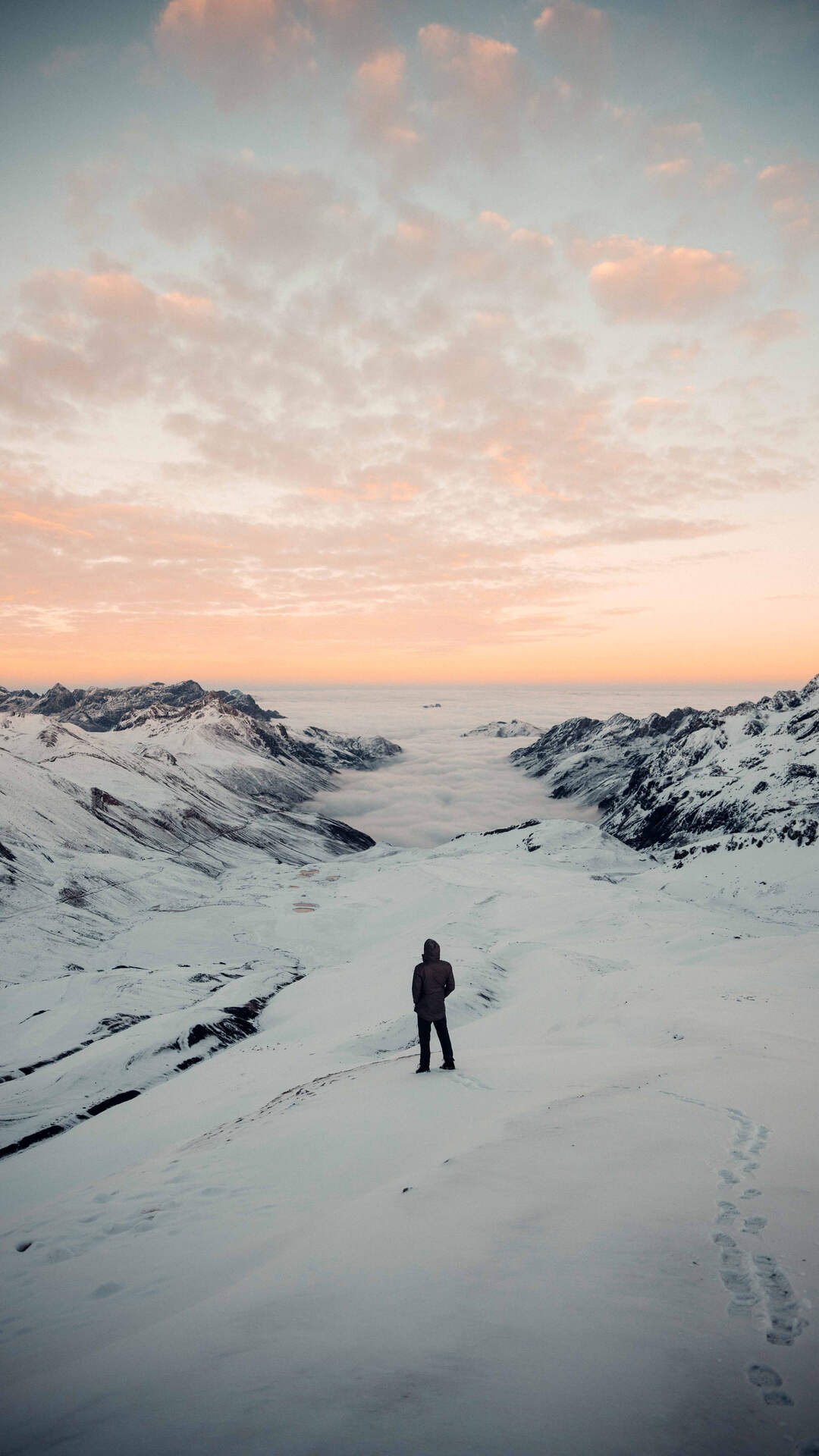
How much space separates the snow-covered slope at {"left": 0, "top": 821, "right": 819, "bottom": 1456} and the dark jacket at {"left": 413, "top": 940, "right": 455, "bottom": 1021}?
1552mm

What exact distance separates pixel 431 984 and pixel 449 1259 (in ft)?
22.7

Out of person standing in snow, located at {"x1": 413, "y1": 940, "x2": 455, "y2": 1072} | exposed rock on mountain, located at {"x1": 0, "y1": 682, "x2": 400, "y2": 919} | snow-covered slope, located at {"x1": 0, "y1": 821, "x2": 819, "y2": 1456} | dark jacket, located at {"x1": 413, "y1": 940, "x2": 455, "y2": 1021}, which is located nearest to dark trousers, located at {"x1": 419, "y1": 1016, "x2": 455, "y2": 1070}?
person standing in snow, located at {"x1": 413, "y1": 940, "x2": 455, "y2": 1072}

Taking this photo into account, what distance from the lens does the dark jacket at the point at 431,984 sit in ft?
43.0

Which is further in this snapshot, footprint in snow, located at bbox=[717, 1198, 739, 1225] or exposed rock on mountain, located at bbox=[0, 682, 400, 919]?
exposed rock on mountain, located at bbox=[0, 682, 400, 919]

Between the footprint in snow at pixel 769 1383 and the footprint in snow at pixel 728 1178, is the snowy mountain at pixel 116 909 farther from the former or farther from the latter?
the footprint in snow at pixel 769 1383

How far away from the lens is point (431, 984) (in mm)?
13141

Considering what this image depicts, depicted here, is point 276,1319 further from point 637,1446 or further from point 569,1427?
point 637,1446

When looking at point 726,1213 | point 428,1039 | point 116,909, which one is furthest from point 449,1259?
point 116,909

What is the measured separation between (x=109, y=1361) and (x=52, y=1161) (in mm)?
16145

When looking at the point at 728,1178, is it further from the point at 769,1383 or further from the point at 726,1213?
the point at 769,1383

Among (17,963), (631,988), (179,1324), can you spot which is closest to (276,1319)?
(179,1324)

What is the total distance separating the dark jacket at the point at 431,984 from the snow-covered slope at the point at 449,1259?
5.09 feet

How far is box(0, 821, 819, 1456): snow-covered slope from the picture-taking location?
4172 millimetres

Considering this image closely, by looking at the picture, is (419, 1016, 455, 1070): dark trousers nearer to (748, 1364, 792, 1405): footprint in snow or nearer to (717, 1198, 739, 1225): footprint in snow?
(717, 1198, 739, 1225): footprint in snow
